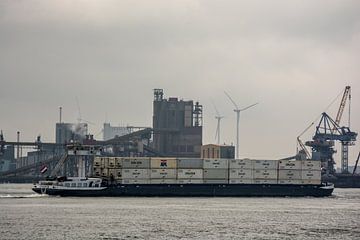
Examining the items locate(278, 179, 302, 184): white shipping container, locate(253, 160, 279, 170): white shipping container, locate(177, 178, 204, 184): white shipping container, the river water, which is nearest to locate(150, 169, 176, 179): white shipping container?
locate(177, 178, 204, 184): white shipping container

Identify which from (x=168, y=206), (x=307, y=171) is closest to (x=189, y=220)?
(x=168, y=206)

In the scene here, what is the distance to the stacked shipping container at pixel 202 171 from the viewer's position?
178 m

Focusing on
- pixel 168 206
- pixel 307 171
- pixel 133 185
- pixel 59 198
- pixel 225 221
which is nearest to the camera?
pixel 225 221

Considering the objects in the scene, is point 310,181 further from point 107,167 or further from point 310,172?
point 107,167

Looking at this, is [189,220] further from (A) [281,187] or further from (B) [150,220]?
(A) [281,187]

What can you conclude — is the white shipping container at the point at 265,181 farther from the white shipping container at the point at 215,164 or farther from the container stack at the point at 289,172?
the white shipping container at the point at 215,164

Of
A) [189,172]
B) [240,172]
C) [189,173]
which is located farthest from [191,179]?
[240,172]

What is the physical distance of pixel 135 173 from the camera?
177m

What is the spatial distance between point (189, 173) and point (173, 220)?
69.2 metres

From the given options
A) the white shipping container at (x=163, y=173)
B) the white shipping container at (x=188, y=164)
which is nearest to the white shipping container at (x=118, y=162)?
the white shipping container at (x=163, y=173)

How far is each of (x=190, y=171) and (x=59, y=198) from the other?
30.3 m

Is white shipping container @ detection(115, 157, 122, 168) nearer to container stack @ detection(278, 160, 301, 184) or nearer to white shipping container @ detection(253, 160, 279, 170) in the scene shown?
white shipping container @ detection(253, 160, 279, 170)

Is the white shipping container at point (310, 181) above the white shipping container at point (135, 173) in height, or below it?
below

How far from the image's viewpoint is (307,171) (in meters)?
190
